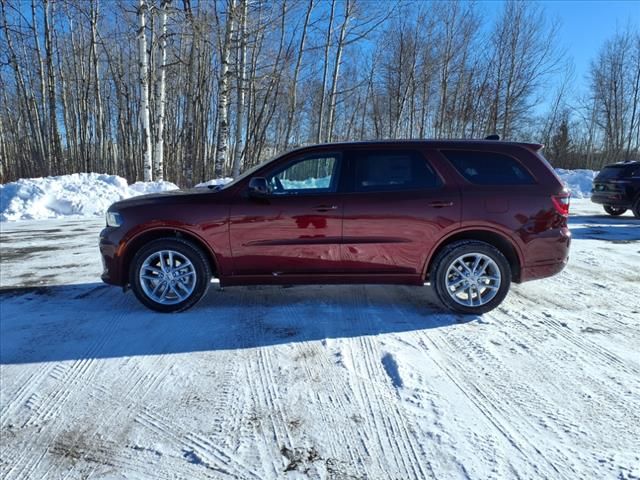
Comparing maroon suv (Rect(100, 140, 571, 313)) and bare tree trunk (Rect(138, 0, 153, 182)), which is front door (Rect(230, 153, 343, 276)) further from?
bare tree trunk (Rect(138, 0, 153, 182))

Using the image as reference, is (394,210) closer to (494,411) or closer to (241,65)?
(494,411)

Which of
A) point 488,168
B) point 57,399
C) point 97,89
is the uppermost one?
point 97,89

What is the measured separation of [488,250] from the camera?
157 inches

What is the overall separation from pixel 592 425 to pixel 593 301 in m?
2.62

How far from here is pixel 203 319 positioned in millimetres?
3936

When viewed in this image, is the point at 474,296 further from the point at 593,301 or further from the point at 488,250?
the point at 593,301

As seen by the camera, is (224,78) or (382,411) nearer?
(382,411)

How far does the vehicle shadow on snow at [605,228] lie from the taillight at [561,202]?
5.18 meters

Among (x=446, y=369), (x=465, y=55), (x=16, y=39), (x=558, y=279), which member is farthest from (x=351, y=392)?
(x=465, y=55)

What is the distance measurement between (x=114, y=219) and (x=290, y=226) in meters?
1.93

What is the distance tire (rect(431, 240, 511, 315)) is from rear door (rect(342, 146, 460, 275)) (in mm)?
215

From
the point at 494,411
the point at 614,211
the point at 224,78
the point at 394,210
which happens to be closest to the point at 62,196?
the point at 224,78

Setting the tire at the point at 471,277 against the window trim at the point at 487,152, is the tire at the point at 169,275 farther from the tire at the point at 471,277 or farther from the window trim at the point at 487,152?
the window trim at the point at 487,152

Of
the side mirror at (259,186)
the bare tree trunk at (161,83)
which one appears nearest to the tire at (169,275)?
the side mirror at (259,186)
